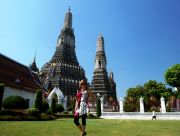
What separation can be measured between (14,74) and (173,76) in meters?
37.6

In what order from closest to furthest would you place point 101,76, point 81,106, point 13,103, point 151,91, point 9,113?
1. point 81,106
2. point 9,113
3. point 13,103
4. point 151,91
5. point 101,76

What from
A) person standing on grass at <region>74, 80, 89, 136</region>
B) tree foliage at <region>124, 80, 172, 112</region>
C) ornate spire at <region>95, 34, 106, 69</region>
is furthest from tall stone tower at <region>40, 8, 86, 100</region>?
person standing on grass at <region>74, 80, 89, 136</region>

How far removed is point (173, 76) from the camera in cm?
5219

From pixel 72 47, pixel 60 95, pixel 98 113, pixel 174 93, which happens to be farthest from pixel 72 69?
pixel 98 113

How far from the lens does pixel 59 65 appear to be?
278 ft

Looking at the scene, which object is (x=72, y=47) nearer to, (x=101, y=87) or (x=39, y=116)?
(x=101, y=87)

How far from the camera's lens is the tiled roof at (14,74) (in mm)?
29980

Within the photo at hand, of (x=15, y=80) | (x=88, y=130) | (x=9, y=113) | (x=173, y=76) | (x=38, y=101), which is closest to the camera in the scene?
(x=88, y=130)

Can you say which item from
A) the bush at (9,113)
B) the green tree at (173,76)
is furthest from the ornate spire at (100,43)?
the bush at (9,113)

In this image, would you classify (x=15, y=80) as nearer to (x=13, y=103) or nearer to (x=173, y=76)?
(x=13, y=103)

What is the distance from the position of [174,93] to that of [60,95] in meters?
31.3

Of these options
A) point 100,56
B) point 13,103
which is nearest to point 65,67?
point 100,56

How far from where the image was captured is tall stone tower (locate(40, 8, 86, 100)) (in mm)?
79250

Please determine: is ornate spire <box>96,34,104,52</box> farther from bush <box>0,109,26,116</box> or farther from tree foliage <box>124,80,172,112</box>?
bush <box>0,109,26,116</box>
